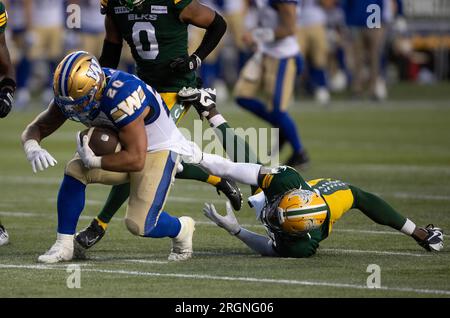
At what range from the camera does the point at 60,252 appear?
677 centimetres

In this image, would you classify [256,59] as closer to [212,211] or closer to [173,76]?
[173,76]

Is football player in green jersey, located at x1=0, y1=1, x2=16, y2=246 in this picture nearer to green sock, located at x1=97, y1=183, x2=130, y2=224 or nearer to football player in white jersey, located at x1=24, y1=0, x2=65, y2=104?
green sock, located at x1=97, y1=183, x2=130, y2=224

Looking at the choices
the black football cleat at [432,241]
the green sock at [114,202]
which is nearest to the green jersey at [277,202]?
the black football cleat at [432,241]

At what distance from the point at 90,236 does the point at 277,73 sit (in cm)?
475

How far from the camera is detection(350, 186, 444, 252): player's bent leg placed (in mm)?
6973

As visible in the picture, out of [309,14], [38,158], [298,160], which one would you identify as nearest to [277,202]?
[38,158]

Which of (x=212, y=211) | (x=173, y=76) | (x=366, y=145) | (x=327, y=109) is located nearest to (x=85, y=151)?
(x=212, y=211)

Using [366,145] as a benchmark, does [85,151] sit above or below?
above

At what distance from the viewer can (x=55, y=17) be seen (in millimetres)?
19312

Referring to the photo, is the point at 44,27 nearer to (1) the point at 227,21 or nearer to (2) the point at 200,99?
(1) the point at 227,21

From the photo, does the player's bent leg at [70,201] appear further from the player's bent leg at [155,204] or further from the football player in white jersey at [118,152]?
the player's bent leg at [155,204]

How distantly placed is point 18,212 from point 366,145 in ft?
19.2

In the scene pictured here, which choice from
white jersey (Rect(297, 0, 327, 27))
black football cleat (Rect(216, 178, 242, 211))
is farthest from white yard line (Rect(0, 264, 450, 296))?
white jersey (Rect(297, 0, 327, 27))
